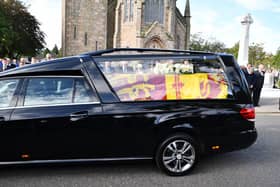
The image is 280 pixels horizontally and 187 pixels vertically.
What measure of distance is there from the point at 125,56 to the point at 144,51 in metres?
0.38

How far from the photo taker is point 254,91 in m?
11.9

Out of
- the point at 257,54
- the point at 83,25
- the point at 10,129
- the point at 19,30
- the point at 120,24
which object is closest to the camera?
the point at 10,129

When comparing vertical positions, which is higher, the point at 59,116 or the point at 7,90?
the point at 7,90

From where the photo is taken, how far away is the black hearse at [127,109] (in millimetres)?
3984

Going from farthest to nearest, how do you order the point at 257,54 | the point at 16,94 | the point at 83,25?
the point at 257,54
the point at 83,25
the point at 16,94

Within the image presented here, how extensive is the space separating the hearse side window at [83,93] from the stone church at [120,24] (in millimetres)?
29093

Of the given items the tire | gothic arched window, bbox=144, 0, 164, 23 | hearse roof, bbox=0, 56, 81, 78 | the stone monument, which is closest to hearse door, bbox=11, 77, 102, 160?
hearse roof, bbox=0, 56, 81, 78

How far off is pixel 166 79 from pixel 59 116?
1687 mm

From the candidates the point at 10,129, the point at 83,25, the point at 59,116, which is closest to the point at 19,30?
the point at 83,25

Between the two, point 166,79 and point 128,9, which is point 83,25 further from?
point 166,79

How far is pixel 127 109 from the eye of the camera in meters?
4.15

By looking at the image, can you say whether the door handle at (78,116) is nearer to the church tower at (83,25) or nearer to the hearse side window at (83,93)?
the hearse side window at (83,93)

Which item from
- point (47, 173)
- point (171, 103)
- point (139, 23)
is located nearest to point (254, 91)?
point (171, 103)

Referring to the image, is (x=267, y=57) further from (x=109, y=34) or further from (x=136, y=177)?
(x=136, y=177)
